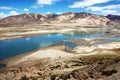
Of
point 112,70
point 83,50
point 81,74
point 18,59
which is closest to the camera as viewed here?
point 112,70

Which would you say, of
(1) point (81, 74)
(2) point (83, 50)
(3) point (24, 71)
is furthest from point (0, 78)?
(2) point (83, 50)

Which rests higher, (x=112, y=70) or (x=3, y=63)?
(x=112, y=70)

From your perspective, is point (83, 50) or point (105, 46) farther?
point (105, 46)

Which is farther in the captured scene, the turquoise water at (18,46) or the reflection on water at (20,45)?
the reflection on water at (20,45)

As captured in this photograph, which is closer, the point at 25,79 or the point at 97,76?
the point at 97,76

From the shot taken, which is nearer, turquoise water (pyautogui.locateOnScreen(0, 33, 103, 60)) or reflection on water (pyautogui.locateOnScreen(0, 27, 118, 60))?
turquoise water (pyautogui.locateOnScreen(0, 33, 103, 60))

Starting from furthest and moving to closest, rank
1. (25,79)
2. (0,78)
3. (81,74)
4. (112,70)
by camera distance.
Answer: (0,78) < (25,79) < (81,74) < (112,70)

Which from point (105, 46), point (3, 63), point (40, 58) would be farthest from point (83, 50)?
point (3, 63)

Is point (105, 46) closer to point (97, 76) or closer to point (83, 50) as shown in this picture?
point (83, 50)

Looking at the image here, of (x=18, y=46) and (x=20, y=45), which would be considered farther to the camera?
(x=20, y=45)

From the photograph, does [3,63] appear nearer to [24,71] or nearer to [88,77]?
[24,71]
